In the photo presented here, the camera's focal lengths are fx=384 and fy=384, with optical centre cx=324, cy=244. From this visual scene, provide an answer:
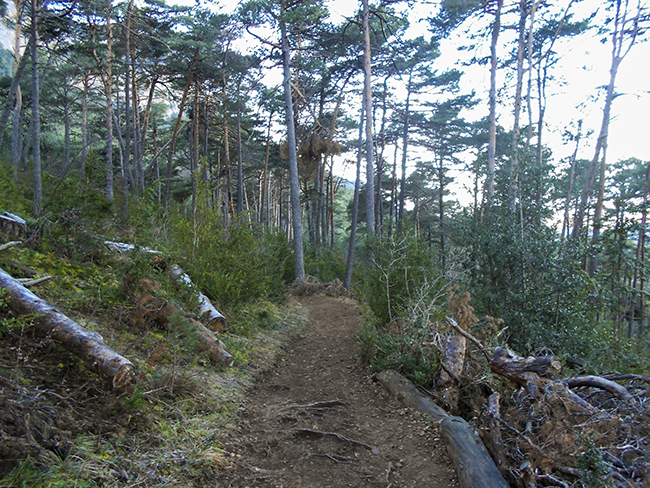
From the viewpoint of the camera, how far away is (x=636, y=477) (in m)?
2.38

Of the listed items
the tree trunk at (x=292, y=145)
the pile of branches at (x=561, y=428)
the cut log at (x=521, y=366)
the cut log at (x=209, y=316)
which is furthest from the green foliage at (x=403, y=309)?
the tree trunk at (x=292, y=145)

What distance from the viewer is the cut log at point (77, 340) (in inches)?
121

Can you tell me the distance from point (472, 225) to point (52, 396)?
6727 mm

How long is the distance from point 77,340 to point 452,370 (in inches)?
153

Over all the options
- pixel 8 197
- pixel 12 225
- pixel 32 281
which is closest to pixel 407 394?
→ pixel 32 281

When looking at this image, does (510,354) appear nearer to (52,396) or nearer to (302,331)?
(52,396)

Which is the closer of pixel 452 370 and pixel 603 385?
pixel 603 385

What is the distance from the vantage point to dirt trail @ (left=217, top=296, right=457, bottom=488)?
3119mm

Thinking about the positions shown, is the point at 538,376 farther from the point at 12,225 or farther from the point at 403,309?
the point at 12,225

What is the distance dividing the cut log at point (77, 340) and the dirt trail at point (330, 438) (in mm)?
1118

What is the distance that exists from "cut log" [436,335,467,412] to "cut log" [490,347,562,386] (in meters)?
0.79

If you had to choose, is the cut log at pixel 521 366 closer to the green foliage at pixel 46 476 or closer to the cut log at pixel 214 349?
the cut log at pixel 214 349

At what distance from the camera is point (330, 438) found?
3789 millimetres

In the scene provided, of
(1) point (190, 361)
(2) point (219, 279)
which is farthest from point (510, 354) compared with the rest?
(2) point (219, 279)
